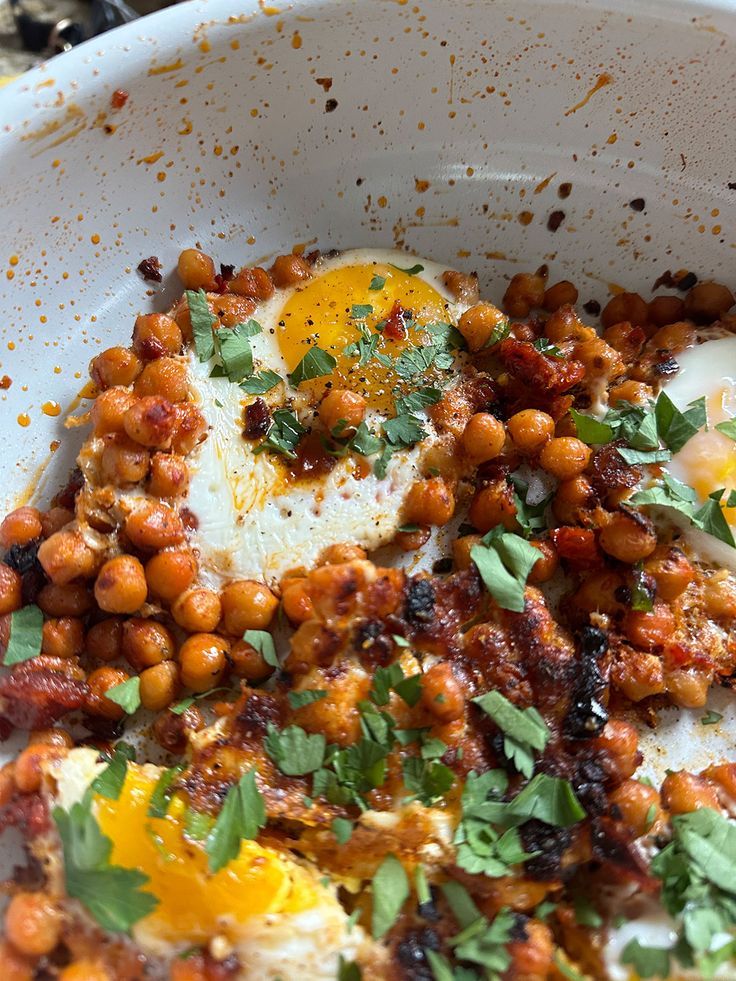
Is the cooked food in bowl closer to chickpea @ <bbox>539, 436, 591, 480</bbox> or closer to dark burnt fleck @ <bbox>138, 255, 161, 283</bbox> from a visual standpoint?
chickpea @ <bbox>539, 436, 591, 480</bbox>

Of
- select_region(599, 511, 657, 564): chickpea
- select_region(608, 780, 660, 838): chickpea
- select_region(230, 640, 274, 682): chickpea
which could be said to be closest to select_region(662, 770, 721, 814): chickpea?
select_region(608, 780, 660, 838): chickpea

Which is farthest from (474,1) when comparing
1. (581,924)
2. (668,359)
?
(581,924)

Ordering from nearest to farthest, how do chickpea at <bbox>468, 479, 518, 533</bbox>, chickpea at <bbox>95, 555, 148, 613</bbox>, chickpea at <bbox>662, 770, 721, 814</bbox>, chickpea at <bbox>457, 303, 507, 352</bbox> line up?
chickpea at <bbox>662, 770, 721, 814</bbox> → chickpea at <bbox>95, 555, 148, 613</bbox> → chickpea at <bbox>468, 479, 518, 533</bbox> → chickpea at <bbox>457, 303, 507, 352</bbox>

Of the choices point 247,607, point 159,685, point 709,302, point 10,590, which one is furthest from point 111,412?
point 709,302

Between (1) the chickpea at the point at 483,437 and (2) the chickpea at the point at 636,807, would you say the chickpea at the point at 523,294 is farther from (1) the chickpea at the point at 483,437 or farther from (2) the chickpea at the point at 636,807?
(2) the chickpea at the point at 636,807

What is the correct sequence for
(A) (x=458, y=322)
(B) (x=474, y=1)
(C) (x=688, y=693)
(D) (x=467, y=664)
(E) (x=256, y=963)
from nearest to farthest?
(E) (x=256, y=963)
(D) (x=467, y=664)
(C) (x=688, y=693)
(B) (x=474, y=1)
(A) (x=458, y=322)

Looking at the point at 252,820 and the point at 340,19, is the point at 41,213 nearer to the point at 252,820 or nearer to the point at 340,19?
the point at 340,19

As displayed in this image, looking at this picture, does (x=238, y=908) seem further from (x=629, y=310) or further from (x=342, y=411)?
(x=629, y=310)
